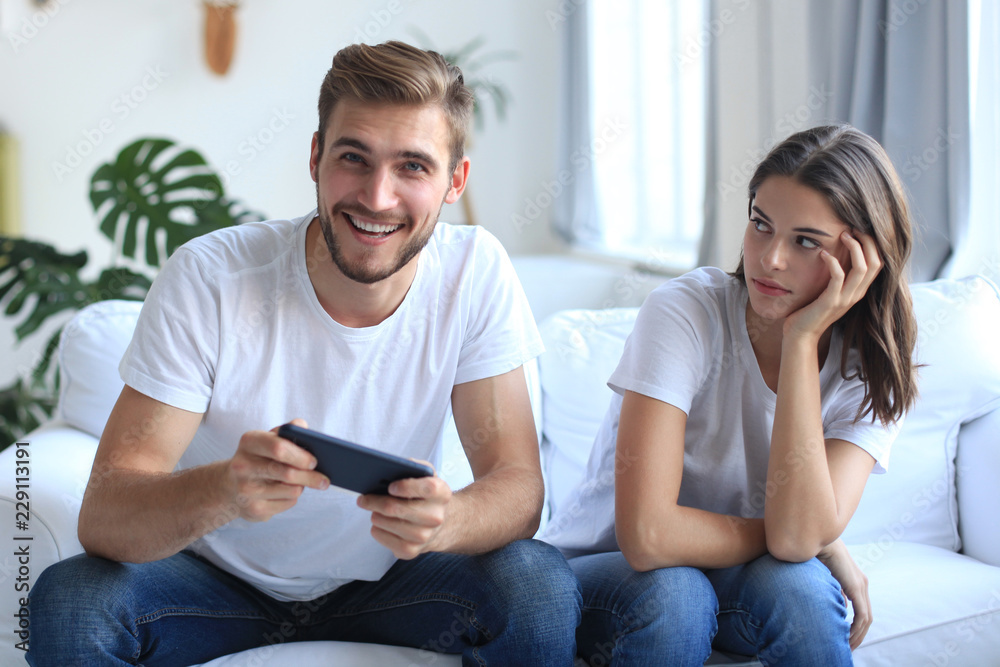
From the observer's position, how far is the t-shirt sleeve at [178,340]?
42.6 inches

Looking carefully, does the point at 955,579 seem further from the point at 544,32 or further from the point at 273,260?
the point at 544,32

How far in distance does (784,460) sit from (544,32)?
3611 mm

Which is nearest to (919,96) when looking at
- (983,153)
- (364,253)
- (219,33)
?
(983,153)

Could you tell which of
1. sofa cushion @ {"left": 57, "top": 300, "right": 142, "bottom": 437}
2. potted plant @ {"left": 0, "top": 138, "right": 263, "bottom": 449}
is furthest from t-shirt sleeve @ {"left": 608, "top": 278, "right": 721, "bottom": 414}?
potted plant @ {"left": 0, "top": 138, "right": 263, "bottom": 449}

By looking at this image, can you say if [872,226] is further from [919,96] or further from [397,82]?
[919,96]

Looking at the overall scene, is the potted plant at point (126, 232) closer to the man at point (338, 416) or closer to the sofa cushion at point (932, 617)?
the man at point (338, 416)

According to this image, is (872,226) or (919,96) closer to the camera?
(872,226)

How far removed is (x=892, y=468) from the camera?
1.55 meters

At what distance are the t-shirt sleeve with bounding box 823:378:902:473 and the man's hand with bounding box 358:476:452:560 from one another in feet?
2.14

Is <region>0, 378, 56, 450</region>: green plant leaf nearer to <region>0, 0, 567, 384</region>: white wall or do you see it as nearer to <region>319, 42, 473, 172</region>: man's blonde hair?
<region>319, 42, 473, 172</region>: man's blonde hair

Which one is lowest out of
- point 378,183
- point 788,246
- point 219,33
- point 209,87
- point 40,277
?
point 40,277

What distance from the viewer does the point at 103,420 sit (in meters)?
1.52

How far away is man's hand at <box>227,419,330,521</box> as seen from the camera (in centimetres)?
87

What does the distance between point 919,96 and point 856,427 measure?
1092mm
